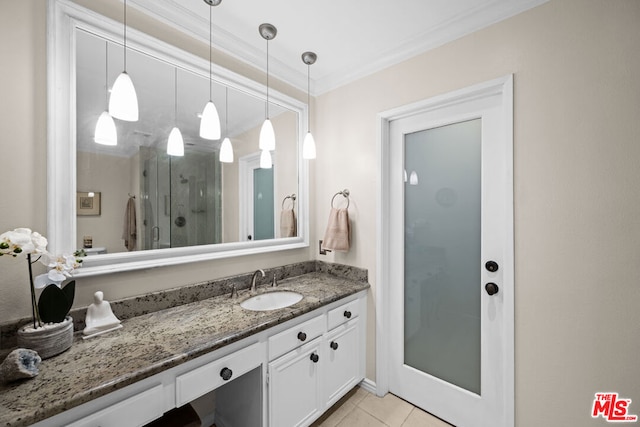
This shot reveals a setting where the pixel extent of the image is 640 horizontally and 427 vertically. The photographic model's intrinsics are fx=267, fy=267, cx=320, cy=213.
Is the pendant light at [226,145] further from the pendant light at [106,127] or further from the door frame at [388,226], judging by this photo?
the door frame at [388,226]

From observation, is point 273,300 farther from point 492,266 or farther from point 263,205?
point 492,266

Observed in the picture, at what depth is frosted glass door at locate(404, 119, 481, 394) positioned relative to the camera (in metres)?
1.65

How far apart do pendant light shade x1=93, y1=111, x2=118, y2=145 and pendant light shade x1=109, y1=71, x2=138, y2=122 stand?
13 cm

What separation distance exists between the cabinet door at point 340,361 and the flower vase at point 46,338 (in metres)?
1.25

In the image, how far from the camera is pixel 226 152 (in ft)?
5.82

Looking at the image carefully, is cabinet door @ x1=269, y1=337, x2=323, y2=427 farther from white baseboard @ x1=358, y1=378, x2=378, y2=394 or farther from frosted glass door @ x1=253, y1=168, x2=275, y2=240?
frosted glass door @ x1=253, y1=168, x2=275, y2=240

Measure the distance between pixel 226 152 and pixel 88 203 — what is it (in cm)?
78

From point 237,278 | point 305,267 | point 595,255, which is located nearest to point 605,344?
point 595,255

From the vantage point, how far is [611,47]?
3.91ft

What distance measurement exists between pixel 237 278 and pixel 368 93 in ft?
5.50

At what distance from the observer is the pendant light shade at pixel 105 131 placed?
1.28 m

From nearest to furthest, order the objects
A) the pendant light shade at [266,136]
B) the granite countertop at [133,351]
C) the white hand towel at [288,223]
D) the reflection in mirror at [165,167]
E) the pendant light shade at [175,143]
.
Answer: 1. the granite countertop at [133,351]
2. the reflection in mirror at [165,167]
3. the pendant light shade at [175,143]
4. the pendant light shade at [266,136]
5. the white hand towel at [288,223]

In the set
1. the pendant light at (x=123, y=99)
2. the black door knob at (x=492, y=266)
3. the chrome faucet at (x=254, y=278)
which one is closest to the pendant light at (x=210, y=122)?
the pendant light at (x=123, y=99)

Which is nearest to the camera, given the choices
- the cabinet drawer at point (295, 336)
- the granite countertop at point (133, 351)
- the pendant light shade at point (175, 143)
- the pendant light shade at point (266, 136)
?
the granite countertop at point (133, 351)
